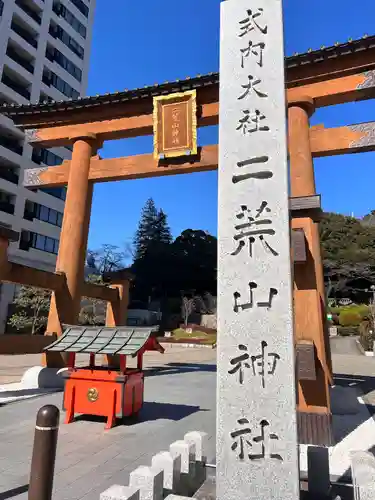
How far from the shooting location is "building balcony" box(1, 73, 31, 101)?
95.8 feet

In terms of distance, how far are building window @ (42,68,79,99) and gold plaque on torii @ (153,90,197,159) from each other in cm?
2750

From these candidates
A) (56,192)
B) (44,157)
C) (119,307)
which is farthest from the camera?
(56,192)

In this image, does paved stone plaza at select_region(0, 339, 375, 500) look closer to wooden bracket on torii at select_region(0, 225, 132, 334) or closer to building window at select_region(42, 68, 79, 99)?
wooden bracket on torii at select_region(0, 225, 132, 334)

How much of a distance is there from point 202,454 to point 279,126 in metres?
3.36

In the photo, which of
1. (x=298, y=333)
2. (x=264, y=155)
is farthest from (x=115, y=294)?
(x=264, y=155)

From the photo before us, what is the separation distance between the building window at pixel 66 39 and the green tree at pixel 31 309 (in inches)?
917

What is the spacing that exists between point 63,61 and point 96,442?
120 feet

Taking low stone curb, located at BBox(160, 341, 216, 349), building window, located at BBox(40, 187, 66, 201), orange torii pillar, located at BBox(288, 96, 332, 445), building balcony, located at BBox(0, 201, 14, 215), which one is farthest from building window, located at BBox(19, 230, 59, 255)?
orange torii pillar, located at BBox(288, 96, 332, 445)

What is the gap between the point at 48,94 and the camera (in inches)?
1272

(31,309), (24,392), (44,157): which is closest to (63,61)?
(44,157)

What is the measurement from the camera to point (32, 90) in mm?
30797

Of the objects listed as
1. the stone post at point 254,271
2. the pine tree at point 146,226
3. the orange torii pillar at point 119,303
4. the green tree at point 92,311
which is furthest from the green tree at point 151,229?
the stone post at point 254,271

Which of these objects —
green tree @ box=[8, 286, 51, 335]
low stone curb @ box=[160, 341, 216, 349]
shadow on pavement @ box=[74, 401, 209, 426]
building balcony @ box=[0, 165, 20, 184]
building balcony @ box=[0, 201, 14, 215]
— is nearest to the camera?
shadow on pavement @ box=[74, 401, 209, 426]

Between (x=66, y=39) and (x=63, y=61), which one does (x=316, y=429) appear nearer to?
(x=63, y=61)
